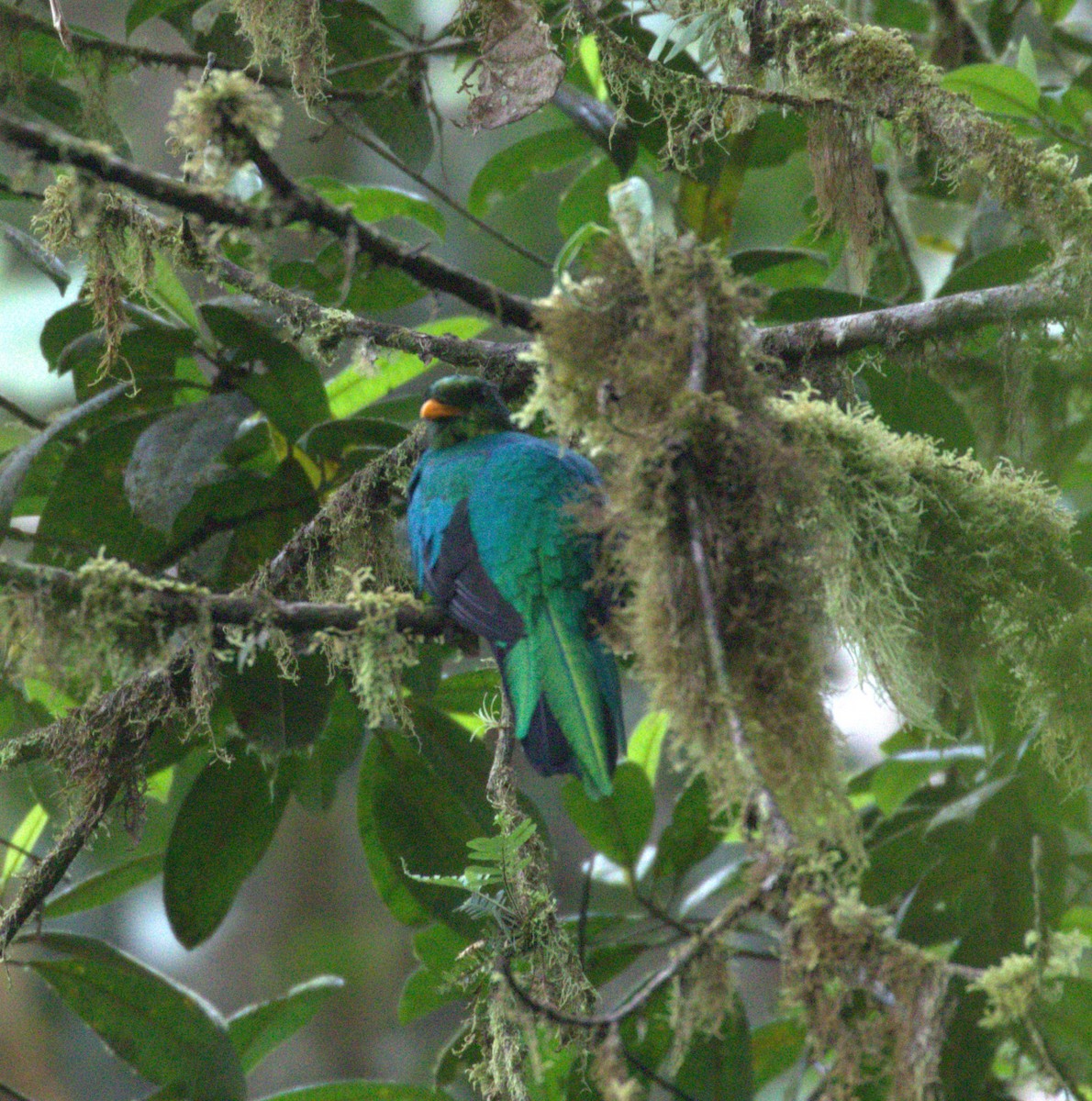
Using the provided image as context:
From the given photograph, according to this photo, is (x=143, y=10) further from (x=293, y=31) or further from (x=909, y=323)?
Result: (x=909, y=323)

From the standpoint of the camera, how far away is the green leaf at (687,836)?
3279 mm

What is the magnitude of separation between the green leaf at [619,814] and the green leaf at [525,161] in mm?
1993

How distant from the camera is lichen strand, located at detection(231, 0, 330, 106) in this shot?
2.98 meters

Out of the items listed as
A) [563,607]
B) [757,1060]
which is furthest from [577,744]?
[757,1060]

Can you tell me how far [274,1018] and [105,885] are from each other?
594 millimetres

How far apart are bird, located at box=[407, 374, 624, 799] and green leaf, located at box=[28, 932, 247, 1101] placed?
1178 millimetres

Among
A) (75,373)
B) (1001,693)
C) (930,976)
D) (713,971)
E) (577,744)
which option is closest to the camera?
(930,976)

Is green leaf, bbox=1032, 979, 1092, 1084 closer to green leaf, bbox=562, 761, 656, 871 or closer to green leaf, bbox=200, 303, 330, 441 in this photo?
green leaf, bbox=562, 761, 656, 871

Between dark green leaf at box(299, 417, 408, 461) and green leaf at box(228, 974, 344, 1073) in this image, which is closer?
dark green leaf at box(299, 417, 408, 461)

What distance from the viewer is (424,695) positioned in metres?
3.02

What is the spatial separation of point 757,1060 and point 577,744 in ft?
6.23

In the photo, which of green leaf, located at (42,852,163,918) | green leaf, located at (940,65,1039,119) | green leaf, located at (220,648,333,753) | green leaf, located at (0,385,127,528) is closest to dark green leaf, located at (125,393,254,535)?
green leaf, located at (0,385,127,528)

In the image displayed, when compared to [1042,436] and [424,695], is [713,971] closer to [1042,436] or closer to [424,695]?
[424,695]

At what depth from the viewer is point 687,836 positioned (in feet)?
10.9
